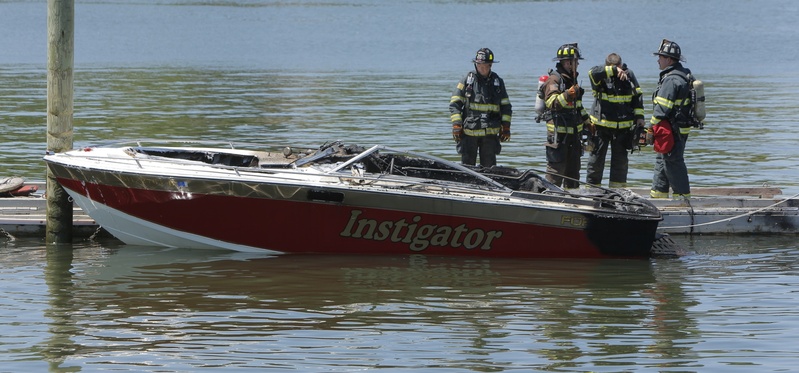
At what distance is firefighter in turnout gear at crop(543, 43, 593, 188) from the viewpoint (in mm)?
12609

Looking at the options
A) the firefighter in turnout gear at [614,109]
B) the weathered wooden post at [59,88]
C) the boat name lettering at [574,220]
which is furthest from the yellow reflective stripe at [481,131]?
the weathered wooden post at [59,88]

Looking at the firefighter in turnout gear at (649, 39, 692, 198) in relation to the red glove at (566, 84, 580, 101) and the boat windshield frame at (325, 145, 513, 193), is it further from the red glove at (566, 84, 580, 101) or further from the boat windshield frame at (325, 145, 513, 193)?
the boat windshield frame at (325, 145, 513, 193)

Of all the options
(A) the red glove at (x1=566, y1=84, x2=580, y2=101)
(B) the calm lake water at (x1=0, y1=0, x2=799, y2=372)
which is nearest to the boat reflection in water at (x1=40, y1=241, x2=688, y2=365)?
(B) the calm lake water at (x1=0, y1=0, x2=799, y2=372)

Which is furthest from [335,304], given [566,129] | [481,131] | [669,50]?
[669,50]

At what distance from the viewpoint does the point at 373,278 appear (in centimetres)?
1080

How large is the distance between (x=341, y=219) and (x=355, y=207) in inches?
9.8

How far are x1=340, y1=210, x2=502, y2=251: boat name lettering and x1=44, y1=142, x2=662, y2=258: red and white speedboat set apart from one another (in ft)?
0.04

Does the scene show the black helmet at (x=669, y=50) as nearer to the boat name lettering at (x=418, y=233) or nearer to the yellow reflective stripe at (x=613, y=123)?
the yellow reflective stripe at (x=613, y=123)

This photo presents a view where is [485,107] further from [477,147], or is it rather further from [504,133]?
[477,147]

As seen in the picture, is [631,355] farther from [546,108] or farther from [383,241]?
[546,108]

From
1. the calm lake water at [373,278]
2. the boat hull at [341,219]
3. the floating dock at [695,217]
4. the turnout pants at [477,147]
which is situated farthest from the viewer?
the turnout pants at [477,147]

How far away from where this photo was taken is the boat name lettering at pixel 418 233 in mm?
11117

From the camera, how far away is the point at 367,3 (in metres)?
79.0

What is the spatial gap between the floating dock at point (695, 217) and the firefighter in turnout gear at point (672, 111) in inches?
13.7
